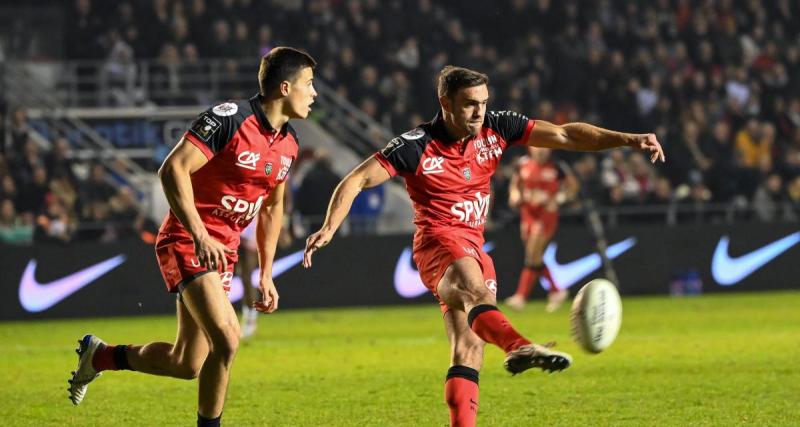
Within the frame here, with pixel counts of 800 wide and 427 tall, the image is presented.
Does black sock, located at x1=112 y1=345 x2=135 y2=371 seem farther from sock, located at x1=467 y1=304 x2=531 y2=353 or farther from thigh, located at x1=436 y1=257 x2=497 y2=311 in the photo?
sock, located at x1=467 y1=304 x2=531 y2=353

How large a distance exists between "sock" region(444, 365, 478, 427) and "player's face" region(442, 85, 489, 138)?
1.37 meters

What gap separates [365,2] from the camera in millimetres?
24406

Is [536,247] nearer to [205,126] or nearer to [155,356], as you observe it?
[155,356]

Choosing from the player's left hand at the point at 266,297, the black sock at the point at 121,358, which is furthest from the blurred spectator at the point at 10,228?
the player's left hand at the point at 266,297

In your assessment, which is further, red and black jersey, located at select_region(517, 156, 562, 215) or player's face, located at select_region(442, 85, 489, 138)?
red and black jersey, located at select_region(517, 156, 562, 215)

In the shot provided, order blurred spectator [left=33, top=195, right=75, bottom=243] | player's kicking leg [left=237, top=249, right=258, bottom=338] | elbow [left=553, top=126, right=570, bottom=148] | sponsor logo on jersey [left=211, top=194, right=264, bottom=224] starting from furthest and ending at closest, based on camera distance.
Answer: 1. blurred spectator [left=33, top=195, right=75, bottom=243]
2. player's kicking leg [left=237, top=249, right=258, bottom=338]
3. elbow [left=553, top=126, right=570, bottom=148]
4. sponsor logo on jersey [left=211, top=194, right=264, bottom=224]

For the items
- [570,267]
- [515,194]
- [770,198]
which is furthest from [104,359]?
[770,198]

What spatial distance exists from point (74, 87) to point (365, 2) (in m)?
5.45

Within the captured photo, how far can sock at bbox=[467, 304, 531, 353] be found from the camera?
618cm

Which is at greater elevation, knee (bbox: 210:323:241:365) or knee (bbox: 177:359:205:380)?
knee (bbox: 210:323:241:365)

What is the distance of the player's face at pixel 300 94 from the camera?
703cm

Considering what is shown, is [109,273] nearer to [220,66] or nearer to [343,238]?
[343,238]

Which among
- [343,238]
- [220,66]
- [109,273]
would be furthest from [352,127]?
[109,273]

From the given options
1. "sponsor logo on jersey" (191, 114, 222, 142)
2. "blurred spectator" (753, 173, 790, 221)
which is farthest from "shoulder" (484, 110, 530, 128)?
"blurred spectator" (753, 173, 790, 221)
